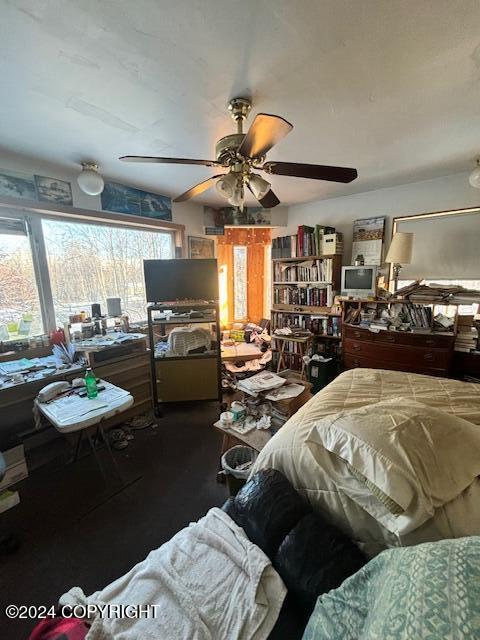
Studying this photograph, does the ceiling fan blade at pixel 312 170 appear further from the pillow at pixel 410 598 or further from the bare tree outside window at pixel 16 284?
the bare tree outside window at pixel 16 284

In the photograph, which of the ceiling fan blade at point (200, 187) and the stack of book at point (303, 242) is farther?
the stack of book at point (303, 242)

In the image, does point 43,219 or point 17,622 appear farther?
point 43,219

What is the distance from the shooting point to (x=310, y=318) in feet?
11.5

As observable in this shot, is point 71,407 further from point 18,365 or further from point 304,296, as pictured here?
point 304,296

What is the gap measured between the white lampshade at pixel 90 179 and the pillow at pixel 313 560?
260cm

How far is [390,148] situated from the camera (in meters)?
2.00

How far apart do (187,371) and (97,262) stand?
1.51 meters

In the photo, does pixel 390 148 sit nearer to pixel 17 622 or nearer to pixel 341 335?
pixel 341 335

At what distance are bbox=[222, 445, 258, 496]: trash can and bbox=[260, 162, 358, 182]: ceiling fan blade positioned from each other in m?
1.68

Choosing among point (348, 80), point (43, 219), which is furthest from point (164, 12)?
point (43, 219)

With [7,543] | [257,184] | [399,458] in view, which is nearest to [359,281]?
[257,184]

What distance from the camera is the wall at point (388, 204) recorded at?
255cm

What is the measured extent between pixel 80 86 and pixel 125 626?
2.15 metres

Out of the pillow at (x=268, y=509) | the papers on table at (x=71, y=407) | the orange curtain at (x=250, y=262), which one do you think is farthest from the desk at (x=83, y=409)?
the orange curtain at (x=250, y=262)
